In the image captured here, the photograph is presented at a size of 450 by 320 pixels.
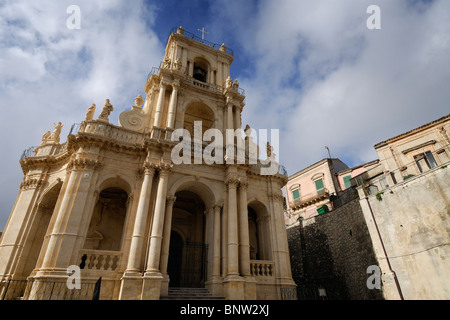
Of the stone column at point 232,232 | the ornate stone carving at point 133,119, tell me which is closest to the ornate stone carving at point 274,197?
the stone column at point 232,232

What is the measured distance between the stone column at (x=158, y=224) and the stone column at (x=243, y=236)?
4678mm

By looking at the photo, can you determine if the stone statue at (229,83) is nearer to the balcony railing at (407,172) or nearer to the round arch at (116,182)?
the round arch at (116,182)

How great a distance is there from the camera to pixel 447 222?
13531 mm

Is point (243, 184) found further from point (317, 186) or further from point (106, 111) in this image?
point (317, 186)

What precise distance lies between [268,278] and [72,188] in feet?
39.5

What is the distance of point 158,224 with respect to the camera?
42.1ft

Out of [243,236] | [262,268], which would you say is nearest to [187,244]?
[243,236]

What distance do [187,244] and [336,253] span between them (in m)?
12.7

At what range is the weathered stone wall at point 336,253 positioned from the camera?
1762 centimetres

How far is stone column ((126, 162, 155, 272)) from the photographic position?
1179 centimetres

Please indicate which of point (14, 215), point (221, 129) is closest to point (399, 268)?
point (221, 129)

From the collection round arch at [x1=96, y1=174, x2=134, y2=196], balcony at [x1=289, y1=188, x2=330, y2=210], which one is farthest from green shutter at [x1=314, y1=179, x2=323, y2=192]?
round arch at [x1=96, y1=174, x2=134, y2=196]

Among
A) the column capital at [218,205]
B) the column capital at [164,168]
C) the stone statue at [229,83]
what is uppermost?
the stone statue at [229,83]
